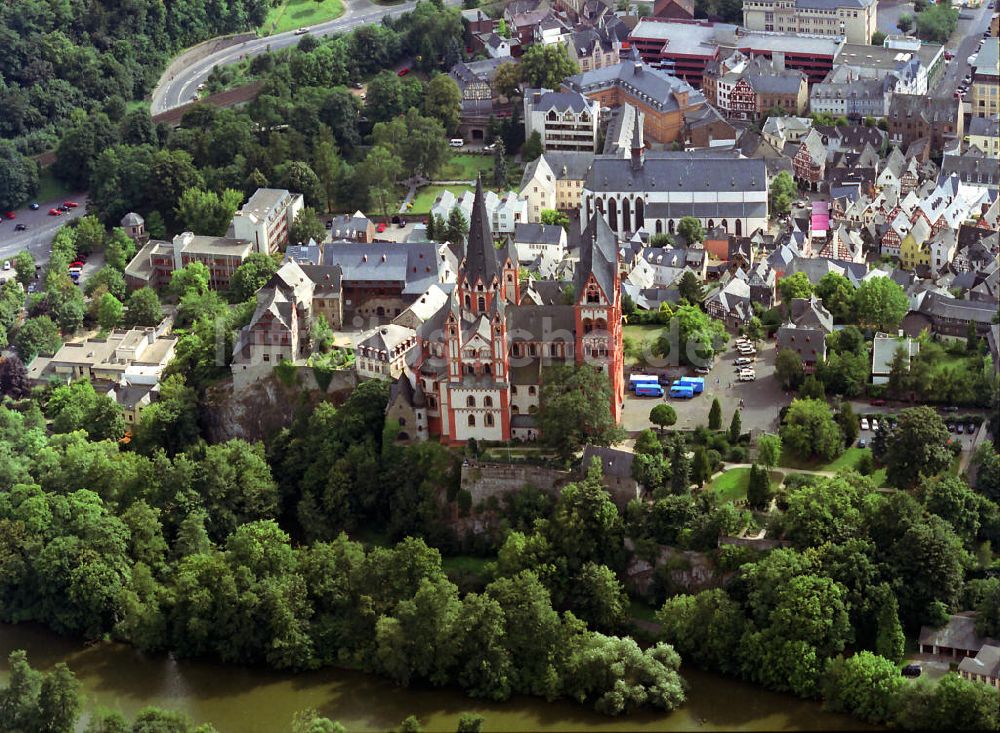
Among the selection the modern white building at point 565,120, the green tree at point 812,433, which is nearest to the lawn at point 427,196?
the modern white building at point 565,120

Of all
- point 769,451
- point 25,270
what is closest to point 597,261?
point 769,451

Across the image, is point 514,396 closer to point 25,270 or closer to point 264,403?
point 264,403

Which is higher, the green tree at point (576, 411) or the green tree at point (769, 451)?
the green tree at point (576, 411)

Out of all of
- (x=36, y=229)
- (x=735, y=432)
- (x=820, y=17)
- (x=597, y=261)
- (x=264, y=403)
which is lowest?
(x=36, y=229)

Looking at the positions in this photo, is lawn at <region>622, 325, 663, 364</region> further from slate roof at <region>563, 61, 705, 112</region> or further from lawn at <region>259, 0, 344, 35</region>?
lawn at <region>259, 0, 344, 35</region>

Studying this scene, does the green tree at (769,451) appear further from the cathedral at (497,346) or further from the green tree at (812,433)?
the cathedral at (497,346)

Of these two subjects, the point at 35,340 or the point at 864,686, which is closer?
the point at 864,686

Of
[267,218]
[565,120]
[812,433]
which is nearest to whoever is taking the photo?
[812,433]

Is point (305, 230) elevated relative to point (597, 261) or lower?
lower
